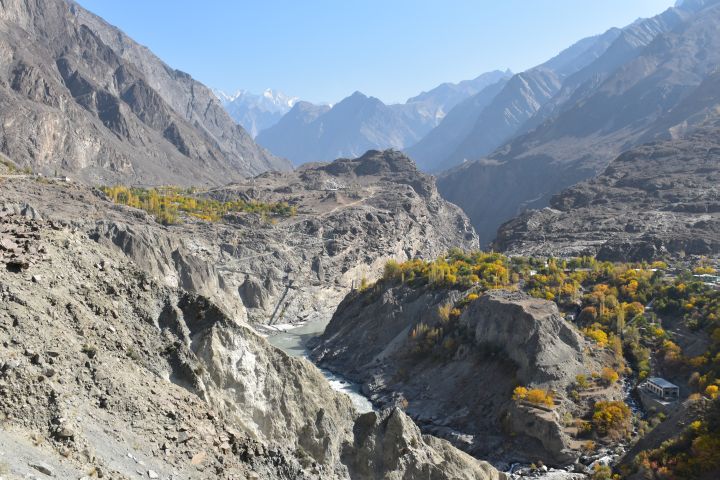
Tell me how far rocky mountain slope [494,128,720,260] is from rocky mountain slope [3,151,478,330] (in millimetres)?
29545

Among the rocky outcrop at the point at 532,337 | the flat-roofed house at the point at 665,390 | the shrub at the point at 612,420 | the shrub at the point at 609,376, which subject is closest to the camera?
the shrub at the point at 612,420

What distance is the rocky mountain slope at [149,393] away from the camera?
52.2 feet

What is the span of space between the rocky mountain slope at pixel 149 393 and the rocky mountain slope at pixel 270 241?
193 feet

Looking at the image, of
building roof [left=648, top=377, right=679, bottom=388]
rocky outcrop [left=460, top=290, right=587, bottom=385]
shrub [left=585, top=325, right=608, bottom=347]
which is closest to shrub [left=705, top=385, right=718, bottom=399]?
building roof [left=648, top=377, right=679, bottom=388]

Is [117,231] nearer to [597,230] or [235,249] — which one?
[235,249]

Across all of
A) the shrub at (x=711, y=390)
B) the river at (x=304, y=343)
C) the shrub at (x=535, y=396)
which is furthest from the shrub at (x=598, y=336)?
the river at (x=304, y=343)

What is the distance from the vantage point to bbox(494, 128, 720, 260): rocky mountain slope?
11856 cm

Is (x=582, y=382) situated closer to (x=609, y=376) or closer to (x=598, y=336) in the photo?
(x=609, y=376)

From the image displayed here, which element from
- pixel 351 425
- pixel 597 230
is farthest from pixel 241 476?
pixel 597 230

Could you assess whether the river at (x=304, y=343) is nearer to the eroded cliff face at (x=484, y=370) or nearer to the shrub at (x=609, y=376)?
the eroded cliff face at (x=484, y=370)

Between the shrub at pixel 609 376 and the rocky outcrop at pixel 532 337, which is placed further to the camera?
the shrub at pixel 609 376

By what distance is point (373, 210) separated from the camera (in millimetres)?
166000

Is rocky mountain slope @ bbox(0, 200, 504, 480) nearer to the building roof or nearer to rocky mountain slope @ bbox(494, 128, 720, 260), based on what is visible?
the building roof

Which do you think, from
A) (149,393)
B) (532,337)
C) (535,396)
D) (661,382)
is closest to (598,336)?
(661,382)
